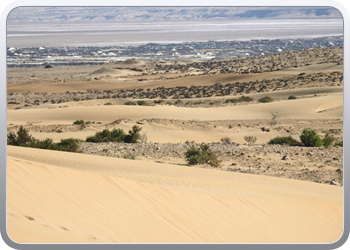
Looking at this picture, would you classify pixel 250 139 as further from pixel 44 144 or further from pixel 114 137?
pixel 44 144

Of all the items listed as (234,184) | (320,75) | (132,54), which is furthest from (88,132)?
(132,54)

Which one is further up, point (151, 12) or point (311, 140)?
point (151, 12)

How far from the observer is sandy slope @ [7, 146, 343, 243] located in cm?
751

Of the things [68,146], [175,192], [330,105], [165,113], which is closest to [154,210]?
[175,192]

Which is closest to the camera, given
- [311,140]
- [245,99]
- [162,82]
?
[311,140]

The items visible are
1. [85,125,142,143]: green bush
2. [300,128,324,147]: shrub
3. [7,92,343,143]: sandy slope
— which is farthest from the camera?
[7,92,343,143]: sandy slope

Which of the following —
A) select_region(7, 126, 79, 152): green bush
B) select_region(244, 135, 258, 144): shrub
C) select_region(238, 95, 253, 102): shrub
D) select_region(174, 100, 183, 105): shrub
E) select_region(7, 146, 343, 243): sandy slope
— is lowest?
select_region(174, 100, 183, 105): shrub

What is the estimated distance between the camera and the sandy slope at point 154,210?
7.51m

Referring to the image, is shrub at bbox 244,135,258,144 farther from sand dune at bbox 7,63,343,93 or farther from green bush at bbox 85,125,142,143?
sand dune at bbox 7,63,343,93

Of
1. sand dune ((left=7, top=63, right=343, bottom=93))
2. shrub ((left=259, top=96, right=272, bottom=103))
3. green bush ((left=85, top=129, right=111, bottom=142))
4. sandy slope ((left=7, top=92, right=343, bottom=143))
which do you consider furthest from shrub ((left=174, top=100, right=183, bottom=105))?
green bush ((left=85, top=129, right=111, bottom=142))

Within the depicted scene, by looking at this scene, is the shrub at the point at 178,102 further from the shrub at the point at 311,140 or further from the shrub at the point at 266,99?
the shrub at the point at 311,140

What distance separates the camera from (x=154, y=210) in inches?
336

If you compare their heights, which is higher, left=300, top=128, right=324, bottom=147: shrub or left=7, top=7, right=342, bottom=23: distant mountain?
left=7, top=7, right=342, bottom=23: distant mountain
